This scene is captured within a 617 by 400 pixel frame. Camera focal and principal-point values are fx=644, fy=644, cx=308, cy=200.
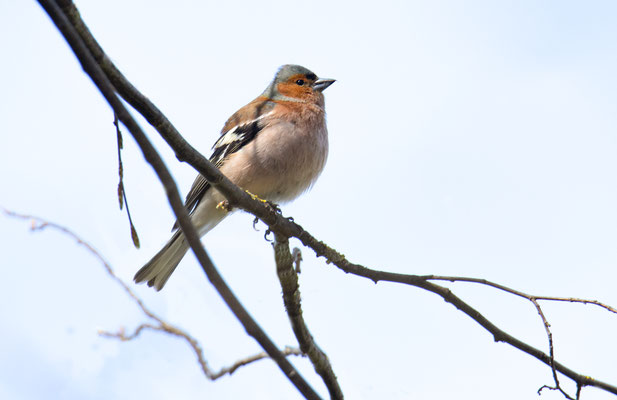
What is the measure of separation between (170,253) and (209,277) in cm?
419

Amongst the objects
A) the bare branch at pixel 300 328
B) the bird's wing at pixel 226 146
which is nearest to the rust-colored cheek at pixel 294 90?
the bird's wing at pixel 226 146

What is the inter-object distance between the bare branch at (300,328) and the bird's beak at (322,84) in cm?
360

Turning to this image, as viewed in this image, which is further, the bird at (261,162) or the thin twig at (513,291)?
the bird at (261,162)

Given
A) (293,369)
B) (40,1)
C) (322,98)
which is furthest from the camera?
(322,98)

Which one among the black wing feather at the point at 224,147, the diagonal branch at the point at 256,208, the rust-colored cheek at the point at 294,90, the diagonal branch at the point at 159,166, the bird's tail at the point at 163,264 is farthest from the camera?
the rust-colored cheek at the point at 294,90

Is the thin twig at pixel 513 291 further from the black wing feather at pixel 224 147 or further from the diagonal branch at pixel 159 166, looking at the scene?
the black wing feather at pixel 224 147

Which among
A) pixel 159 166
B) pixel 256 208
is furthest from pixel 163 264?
pixel 159 166

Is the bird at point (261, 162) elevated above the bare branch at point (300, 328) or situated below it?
above

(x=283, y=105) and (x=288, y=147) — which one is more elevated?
(x=283, y=105)

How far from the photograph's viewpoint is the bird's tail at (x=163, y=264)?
223 inches

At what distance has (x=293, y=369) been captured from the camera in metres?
2.47

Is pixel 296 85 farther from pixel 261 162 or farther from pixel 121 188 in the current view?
pixel 121 188

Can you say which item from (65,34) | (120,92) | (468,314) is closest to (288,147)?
(468,314)

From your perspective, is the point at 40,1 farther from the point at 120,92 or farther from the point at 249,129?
the point at 249,129
